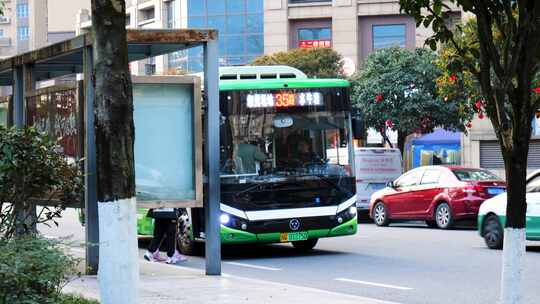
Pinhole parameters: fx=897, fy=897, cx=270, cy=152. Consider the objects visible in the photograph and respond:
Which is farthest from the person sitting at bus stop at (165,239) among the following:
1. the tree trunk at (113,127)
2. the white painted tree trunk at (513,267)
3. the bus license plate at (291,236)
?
the white painted tree trunk at (513,267)

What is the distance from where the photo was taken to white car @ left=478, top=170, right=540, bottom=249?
51.2ft

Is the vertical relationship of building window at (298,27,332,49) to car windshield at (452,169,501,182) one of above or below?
above

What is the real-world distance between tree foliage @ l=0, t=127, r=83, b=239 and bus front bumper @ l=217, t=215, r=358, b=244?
5948 mm

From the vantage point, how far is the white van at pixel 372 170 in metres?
26.7

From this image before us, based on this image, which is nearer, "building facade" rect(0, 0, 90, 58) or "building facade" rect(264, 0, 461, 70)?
"building facade" rect(264, 0, 461, 70)

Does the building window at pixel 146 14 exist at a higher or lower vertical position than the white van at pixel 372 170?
higher

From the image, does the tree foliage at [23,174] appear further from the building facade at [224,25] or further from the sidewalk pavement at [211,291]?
the building facade at [224,25]

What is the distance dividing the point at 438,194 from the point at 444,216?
56cm

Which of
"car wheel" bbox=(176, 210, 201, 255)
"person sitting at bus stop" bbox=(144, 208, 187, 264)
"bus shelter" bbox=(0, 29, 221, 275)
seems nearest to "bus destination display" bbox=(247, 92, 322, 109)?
"person sitting at bus stop" bbox=(144, 208, 187, 264)

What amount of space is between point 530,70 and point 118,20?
3064mm

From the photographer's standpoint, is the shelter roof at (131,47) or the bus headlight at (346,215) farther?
the bus headlight at (346,215)

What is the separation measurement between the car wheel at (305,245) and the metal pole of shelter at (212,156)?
17.6 ft

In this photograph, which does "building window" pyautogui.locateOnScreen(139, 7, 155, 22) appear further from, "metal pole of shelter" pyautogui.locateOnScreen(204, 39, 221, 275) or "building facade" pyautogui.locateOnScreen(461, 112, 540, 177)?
"metal pole of shelter" pyautogui.locateOnScreen(204, 39, 221, 275)

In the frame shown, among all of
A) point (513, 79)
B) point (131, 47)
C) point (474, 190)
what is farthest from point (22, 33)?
point (513, 79)
